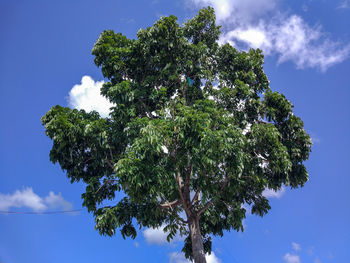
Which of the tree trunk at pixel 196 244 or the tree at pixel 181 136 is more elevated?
the tree at pixel 181 136

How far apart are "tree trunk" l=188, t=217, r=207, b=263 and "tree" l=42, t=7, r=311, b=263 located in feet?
0.13

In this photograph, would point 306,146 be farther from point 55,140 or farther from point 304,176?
point 55,140

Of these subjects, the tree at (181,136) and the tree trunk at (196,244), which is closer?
the tree at (181,136)

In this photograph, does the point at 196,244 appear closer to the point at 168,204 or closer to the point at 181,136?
the point at 168,204

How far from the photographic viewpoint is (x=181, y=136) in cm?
1006

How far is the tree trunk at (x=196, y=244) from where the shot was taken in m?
12.1

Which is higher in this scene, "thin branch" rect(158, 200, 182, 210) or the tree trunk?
"thin branch" rect(158, 200, 182, 210)

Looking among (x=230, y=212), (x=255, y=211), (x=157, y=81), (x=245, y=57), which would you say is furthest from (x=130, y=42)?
(x=255, y=211)

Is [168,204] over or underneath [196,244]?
over

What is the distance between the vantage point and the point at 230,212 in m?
12.5

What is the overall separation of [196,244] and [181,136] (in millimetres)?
5014

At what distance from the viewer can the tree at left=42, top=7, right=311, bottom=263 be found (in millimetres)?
10328

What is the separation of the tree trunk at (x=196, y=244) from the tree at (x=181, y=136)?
4cm

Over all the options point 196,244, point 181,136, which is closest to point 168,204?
point 196,244
